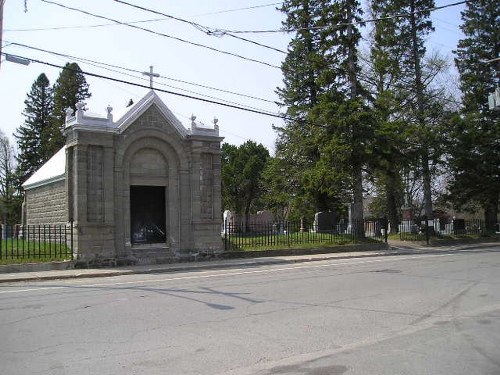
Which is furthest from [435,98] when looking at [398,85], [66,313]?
[66,313]

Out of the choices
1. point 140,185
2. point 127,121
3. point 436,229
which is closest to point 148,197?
point 140,185

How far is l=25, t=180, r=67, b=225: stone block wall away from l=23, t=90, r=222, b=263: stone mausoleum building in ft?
0.56

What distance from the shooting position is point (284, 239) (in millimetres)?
27641

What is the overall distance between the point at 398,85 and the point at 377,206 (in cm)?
2607

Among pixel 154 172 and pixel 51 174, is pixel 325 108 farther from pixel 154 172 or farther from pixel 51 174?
pixel 51 174

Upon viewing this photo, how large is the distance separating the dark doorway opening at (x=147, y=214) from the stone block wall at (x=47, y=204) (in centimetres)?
324

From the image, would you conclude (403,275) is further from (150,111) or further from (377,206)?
(377,206)

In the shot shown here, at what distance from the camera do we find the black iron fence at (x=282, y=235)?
25.8 metres

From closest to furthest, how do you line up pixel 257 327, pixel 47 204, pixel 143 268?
pixel 257 327
pixel 143 268
pixel 47 204

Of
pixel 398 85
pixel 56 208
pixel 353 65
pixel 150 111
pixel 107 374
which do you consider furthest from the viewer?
pixel 398 85

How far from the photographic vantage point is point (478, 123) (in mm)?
42219

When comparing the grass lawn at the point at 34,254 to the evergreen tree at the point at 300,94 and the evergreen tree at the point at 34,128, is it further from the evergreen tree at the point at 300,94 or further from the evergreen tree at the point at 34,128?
the evergreen tree at the point at 34,128

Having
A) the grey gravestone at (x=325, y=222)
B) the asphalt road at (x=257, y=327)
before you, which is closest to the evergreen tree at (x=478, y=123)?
the grey gravestone at (x=325, y=222)

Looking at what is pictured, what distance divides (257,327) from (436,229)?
35531mm
